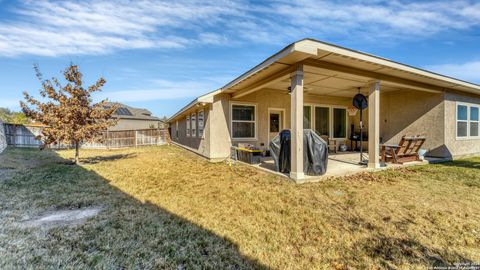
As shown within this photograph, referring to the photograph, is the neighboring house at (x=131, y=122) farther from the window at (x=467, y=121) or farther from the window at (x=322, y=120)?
the window at (x=467, y=121)

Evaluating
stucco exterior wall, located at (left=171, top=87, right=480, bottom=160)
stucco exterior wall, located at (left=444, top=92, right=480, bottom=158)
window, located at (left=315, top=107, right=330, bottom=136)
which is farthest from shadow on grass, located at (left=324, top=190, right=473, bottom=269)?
window, located at (left=315, top=107, right=330, bottom=136)

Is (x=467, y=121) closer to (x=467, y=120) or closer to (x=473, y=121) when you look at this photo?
(x=467, y=120)

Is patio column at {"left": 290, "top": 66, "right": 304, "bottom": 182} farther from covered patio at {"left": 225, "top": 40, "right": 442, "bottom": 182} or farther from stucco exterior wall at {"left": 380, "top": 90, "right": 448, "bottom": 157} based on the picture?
stucco exterior wall at {"left": 380, "top": 90, "right": 448, "bottom": 157}

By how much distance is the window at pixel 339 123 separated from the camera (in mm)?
11023

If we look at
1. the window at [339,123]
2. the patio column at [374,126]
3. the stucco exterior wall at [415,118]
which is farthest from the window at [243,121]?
the stucco exterior wall at [415,118]

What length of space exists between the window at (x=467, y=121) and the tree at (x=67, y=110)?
14322 millimetres

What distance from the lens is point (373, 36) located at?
914cm

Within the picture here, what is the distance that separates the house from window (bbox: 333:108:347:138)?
0.17 ft

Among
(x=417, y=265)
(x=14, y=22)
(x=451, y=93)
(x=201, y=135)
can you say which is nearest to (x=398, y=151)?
(x=451, y=93)

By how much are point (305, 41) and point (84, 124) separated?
836cm

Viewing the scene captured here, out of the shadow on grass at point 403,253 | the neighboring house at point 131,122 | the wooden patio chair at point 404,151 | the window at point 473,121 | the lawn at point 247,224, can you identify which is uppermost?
the neighboring house at point 131,122

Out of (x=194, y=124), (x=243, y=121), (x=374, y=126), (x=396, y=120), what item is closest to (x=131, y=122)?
(x=194, y=124)

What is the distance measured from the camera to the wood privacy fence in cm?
1517

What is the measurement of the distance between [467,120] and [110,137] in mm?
22189
